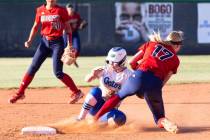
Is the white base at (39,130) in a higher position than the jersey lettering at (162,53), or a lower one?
lower

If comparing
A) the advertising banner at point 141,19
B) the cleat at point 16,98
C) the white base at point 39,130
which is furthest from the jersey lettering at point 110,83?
the advertising banner at point 141,19

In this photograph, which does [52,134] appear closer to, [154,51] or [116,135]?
[116,135]

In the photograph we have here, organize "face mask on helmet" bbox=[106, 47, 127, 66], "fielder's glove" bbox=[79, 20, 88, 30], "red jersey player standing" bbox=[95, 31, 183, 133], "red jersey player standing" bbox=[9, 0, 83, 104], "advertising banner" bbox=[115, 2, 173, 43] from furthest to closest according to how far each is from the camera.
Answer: "advertising banner" bbox=[115, 2, 173, 43] → "fielder's glove" bbox=[79, 20, 88, 30] → "red jersey player standing" bbox=[9, 0, 83, 104] → "face mask on helmet" bbox=[106, 47, 127, 66] → "red jersey player standing" bbox=[95, 31, 183, 133]

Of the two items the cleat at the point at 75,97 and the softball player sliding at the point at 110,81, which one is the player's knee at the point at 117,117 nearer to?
the softball player sliding at the point at 110,81

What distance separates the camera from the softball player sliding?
26.2 ft

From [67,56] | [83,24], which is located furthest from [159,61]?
[83,24]

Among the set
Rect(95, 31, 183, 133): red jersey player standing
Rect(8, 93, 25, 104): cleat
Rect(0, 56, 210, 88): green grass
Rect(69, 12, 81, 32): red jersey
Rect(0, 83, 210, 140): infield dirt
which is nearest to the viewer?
Rect(0, 83, 210, 140): infield dirt

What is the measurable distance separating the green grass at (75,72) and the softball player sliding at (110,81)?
5.47 metres

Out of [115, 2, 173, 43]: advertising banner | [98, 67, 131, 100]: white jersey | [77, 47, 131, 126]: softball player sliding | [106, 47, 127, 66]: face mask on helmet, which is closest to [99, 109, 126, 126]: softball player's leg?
[77, 47, 131, 126]: softball player sliding

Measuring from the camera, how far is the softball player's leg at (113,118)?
805 cm

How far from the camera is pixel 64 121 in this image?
334 inches

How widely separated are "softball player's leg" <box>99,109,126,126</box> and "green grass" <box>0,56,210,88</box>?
18.3 ft

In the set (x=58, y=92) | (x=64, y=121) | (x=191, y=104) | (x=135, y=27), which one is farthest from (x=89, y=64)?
(x=64, y=121)

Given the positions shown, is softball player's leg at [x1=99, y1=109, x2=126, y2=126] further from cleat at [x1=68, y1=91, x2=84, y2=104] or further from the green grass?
the green grass
